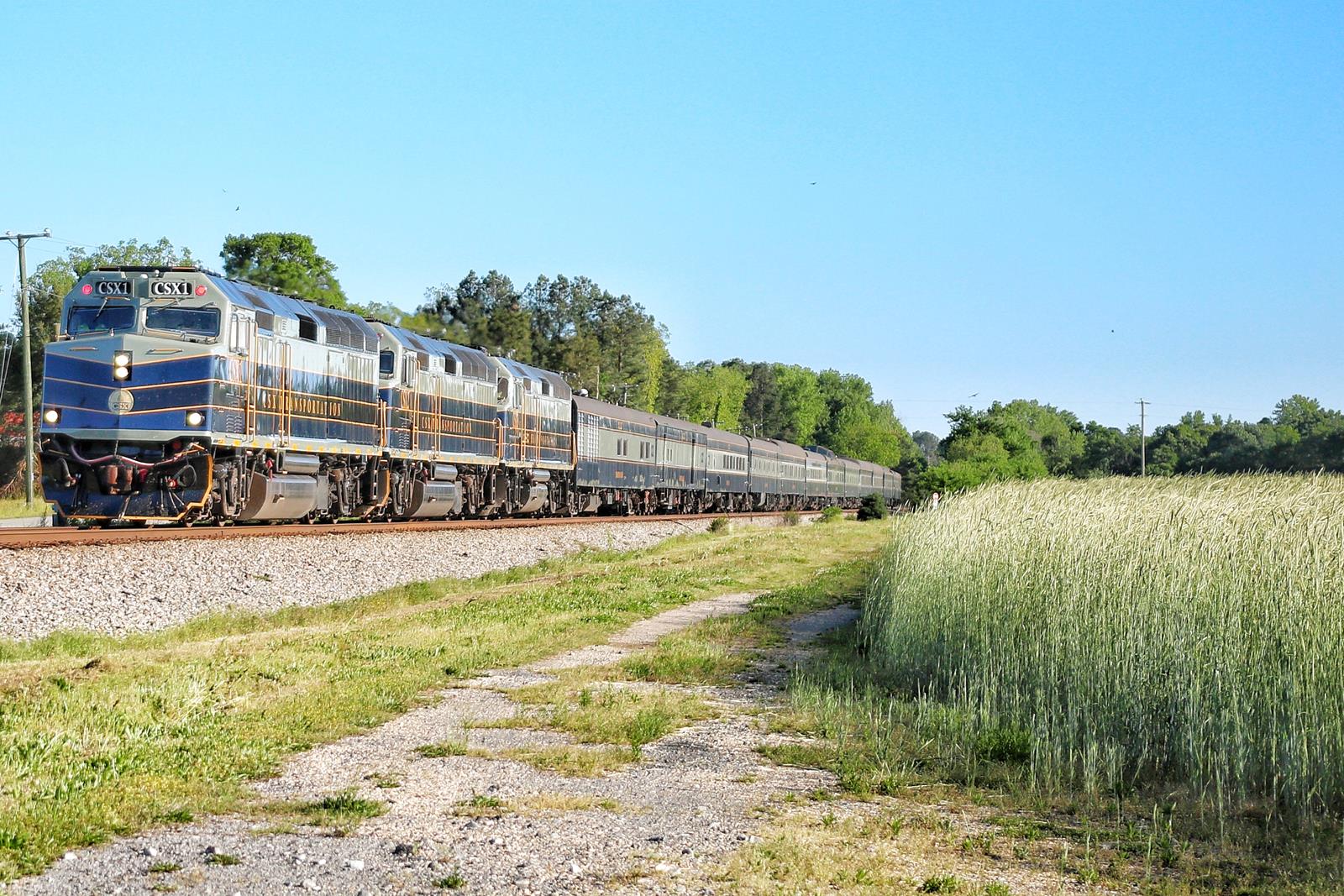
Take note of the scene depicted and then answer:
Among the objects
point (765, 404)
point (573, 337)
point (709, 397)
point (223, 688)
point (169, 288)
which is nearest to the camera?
point (223, 688)

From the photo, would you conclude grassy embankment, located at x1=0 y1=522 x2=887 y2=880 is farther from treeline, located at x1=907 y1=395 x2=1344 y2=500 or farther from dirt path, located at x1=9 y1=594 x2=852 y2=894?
treeline, located at x1=907 y1=395 x2=1344 y2=500

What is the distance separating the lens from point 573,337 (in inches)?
4572

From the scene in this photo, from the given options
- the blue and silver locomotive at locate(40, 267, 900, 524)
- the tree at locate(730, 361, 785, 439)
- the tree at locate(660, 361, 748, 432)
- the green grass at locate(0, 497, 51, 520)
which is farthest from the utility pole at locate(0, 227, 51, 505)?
the tree at locate(730, 361, 785, 439)

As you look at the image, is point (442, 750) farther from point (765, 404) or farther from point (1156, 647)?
point (765, 404)

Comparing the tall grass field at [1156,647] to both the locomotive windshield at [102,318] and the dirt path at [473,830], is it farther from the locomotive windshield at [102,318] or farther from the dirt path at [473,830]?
the locomotive windshield at [102,318]

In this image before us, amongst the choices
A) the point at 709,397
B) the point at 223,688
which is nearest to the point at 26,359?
the point at 223,688

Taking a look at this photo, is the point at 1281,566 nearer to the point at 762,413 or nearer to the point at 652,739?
the point at 652,739

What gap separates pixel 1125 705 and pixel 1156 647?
0.55 m

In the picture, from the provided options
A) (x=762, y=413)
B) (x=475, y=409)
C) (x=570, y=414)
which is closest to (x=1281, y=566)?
(x=475, y=409)

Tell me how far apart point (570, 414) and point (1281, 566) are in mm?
36215

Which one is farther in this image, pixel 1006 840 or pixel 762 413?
pixel 762 413

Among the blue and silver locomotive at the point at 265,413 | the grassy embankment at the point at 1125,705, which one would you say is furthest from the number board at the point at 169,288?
the grassy embankment at the point at 1125,705

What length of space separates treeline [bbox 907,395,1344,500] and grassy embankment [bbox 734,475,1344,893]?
67.9ft

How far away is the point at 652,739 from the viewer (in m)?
10.3
